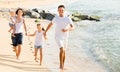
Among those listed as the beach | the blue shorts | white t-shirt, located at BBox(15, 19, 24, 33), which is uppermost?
white t-shirt, located at BBox(15, 19, 24, 33)

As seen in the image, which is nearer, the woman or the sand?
the sand

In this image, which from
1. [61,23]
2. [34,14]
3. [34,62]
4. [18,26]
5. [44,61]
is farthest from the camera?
[34,14]

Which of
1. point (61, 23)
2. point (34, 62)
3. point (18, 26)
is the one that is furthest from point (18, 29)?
point (61, 23)

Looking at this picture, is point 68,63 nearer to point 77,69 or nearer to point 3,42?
point 77,69

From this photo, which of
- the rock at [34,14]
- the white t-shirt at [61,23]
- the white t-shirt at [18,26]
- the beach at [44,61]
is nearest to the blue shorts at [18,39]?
the white t-shirt at [18,26]

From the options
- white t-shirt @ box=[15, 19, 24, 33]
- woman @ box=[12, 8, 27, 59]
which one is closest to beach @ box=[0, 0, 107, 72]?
woman @ box=[12, 8, 27, 59]

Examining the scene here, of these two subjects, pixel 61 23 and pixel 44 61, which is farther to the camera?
pixel 44 61

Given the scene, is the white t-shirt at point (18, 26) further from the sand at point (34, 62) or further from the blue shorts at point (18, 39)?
the sand at point (34, 62)

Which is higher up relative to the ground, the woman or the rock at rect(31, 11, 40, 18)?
the woman

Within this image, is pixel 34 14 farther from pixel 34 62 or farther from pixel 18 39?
pixel 34 62

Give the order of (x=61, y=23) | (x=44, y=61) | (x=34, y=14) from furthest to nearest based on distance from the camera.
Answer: (x=34, y=14), (x=44, y=61), (x=61, y=23)

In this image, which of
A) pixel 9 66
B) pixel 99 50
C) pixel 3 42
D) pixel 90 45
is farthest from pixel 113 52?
pixel 9 66

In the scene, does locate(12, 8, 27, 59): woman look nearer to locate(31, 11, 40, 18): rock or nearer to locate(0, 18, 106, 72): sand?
locate(0, 18, 106, 72): sand

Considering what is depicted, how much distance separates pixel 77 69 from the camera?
475 inches
